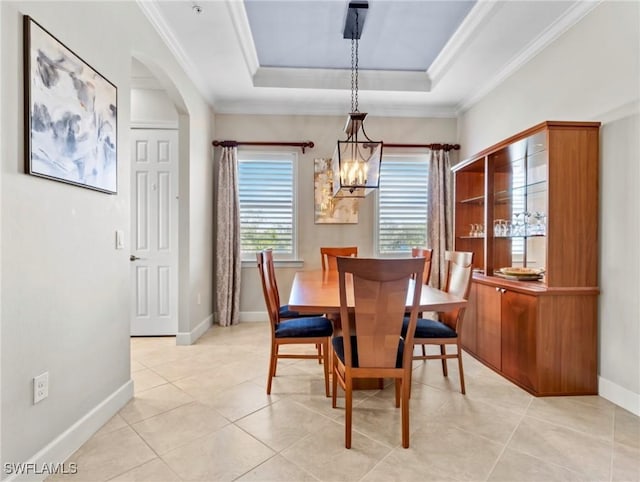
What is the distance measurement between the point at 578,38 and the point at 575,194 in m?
1.24

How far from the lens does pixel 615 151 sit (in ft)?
7.64

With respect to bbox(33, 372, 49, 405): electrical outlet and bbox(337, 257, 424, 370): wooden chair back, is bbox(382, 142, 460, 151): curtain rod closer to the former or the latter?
bbox(337, 257, 424, 370): wooden chair back

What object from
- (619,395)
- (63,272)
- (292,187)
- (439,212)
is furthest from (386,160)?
(63,272)

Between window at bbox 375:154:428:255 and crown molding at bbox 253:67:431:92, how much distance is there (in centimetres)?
94

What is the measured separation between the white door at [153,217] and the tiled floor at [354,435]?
128 centimetres

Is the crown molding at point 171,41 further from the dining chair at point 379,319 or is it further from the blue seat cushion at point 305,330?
the blue seat cushion at point 305,330

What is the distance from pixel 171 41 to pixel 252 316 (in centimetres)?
319

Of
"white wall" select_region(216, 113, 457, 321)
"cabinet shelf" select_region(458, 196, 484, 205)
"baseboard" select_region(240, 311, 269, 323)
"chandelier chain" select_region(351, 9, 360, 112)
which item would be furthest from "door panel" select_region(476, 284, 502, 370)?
"baseboard" select_region(240, 311, 269, 323)

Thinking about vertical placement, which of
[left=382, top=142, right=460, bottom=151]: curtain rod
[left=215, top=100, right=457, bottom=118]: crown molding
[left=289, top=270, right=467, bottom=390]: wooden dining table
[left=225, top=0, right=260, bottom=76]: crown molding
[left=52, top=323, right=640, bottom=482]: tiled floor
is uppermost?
[left=225, top=0, right=260, bottom=76]: crown molding

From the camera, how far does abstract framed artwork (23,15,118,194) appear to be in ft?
4.91

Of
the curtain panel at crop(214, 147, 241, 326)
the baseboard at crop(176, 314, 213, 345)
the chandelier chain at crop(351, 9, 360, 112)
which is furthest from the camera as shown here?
the curtain panel at crop(214, 147, 241, 326)

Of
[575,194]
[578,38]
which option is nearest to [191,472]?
[575,194]

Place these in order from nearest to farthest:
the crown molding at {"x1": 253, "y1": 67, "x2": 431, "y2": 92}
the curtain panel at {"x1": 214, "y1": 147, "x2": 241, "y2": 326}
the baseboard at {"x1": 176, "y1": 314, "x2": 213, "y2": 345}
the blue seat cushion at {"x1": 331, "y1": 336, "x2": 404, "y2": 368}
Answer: the blue seat cushion at {"x1": 331, "y1": 336, "x2": 404, "y2": 368} → the baseboard at {"x1": 176, "y1": 314, "x2": 213, "y2": 345} → the crown molding at {"x1": 253, "y1": 67, "x2": 431, "y2": 92} → the curtain panel at {"x1": 214, "y1": 147, "x2": 241, "y2": 326}

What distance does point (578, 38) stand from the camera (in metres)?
2.61
